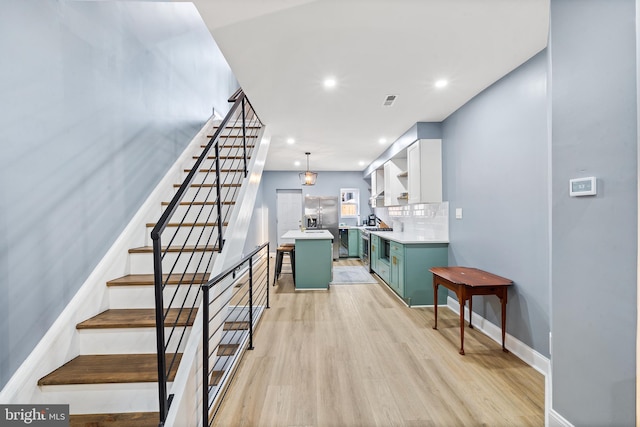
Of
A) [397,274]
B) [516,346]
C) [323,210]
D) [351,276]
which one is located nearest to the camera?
[516,346]

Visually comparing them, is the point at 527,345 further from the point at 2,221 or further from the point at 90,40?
the point at 90,40

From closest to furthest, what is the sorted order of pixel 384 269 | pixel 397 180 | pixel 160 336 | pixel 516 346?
pixel 160 336, pixel 516 346, pixel 384 269, pixel 397 180

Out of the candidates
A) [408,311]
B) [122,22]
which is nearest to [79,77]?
[122,22]

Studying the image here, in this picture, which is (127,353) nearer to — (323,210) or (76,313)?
(76,313)

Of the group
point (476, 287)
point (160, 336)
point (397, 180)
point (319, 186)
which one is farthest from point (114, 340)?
point (319, 186)

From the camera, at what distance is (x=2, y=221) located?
4.15 ft

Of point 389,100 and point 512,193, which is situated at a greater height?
point 389,100

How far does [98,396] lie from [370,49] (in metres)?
2.87

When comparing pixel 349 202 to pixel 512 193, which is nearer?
pixel 512 193

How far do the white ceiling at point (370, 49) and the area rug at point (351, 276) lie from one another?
10.1 ft

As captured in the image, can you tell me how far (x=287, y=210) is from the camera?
26.0 feet

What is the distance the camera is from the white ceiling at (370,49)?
5.23ft

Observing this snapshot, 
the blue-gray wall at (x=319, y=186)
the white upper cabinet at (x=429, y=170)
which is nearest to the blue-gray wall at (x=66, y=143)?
the white upper cabinet at (x=429, y=170)

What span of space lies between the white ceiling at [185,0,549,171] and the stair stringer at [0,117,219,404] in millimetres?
1622
